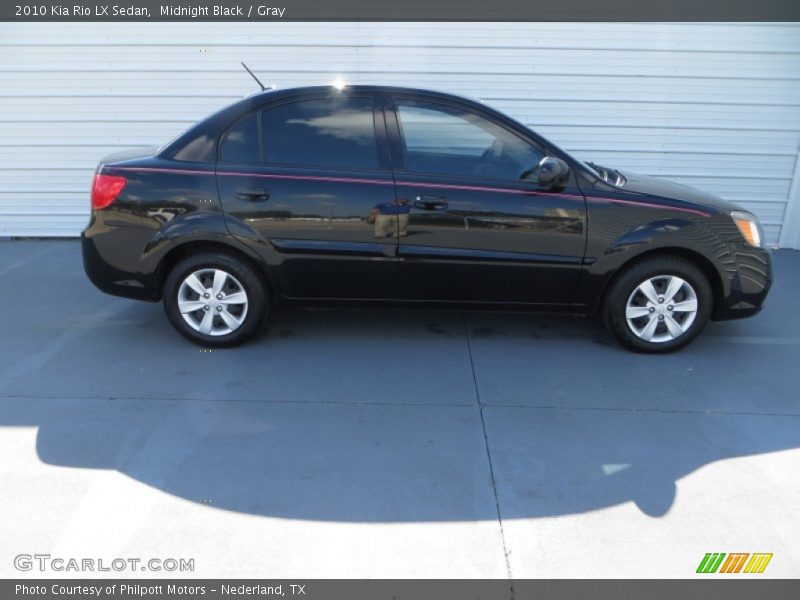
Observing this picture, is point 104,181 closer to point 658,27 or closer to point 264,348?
point 264,348

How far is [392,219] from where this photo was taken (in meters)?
4.11

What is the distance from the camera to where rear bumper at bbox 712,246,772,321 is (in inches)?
167

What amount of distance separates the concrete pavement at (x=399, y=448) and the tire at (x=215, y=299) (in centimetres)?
16

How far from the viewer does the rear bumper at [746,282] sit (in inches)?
167

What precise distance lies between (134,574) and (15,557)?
0.48m

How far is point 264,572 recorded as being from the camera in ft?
8.15

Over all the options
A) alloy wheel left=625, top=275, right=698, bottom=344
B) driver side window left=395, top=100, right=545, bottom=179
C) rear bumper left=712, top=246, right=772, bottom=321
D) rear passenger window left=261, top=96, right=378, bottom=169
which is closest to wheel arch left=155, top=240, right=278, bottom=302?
rear passenger window left=261, top=96, right=378, bottom=169

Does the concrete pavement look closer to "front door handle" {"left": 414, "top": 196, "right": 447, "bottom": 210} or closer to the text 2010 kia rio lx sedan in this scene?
the text 2010 kia rio lx sedan

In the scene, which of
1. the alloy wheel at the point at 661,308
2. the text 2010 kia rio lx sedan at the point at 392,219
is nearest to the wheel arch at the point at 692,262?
the text 2010 kia rio lx sedan at the point at 392,219

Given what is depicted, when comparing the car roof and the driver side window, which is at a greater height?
the car roof

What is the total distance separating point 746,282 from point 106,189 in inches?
163

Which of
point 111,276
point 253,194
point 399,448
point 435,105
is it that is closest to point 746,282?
point 435,105

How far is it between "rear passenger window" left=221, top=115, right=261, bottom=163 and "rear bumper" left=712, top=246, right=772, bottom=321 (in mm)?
3131
